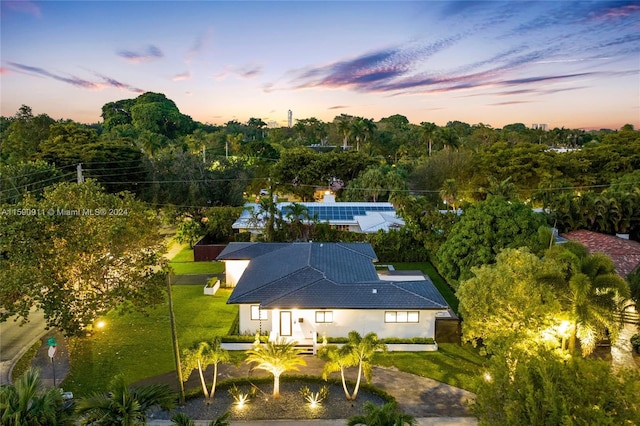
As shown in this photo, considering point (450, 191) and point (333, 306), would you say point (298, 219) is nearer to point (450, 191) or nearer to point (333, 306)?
point (450, 191)

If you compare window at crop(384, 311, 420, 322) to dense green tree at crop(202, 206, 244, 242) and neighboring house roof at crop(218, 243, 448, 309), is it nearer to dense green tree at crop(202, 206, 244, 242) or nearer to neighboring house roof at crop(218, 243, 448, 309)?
neighboring house roof at crop(218, 243, 448, 309)

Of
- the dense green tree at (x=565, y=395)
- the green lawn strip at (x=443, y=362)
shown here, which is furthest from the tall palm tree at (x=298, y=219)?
the dense green tree at (x=565, y=395)

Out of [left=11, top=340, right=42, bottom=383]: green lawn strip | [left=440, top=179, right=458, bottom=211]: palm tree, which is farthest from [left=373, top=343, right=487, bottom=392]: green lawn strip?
[left=440, top=179, right=458, bottom=211]: palm tree

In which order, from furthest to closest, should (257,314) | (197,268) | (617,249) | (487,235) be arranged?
(197,268) < (617,249) < (487,235) < (257,314)


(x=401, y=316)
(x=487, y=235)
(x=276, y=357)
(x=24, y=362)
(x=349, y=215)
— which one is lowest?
(x=24, y=362)

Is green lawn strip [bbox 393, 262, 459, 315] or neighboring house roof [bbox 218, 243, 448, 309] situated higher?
neighboring house roof [bbox 218, 243, 448, 309]

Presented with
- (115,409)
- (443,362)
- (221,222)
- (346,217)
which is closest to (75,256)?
(115,409)
